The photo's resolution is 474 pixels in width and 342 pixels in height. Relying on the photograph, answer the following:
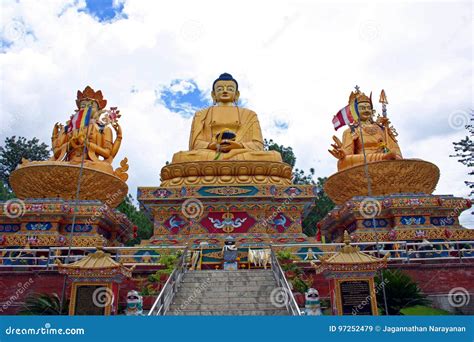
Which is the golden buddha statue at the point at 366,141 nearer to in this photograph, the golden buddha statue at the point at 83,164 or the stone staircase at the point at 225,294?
the stone staircase at the point at 225,294

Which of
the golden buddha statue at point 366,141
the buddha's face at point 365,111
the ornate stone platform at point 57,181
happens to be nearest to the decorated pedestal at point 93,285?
the ornate stone platform at point 57,181

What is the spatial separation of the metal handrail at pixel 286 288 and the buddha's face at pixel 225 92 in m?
10.5

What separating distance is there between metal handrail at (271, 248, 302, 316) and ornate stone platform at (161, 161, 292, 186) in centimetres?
526

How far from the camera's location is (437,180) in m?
14.4

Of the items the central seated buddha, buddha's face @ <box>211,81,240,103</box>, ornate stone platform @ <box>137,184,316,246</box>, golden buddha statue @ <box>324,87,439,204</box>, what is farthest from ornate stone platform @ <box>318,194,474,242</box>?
buddha's face @ <box>211,81,240,103</box>

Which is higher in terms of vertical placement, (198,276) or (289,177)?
(289,177)

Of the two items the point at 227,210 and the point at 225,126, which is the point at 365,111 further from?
the point at 227,210

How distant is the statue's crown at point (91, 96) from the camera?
1658cm

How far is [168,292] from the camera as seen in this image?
8.17 meters

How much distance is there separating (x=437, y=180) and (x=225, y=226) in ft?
23.2

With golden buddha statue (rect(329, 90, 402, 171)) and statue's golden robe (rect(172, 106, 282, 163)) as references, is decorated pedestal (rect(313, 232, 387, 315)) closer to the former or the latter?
golden buddha statue (rect(329, 90, 402, 171))

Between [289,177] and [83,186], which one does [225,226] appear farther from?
[83,186]

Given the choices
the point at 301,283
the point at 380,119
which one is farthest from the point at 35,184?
the point at 380,119

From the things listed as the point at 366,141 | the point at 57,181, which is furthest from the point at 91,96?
the point at 366,141
